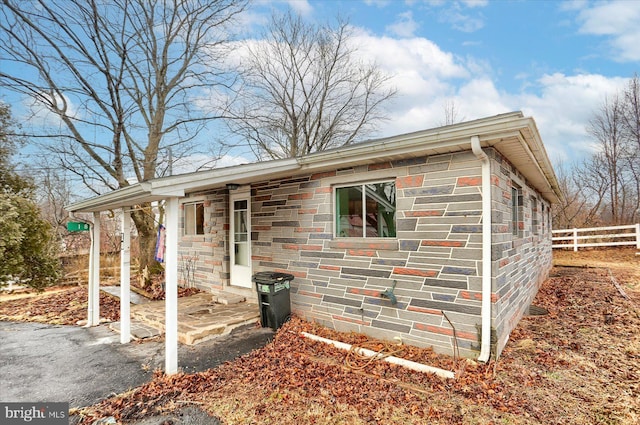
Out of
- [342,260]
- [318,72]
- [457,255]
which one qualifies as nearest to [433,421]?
[457,255]

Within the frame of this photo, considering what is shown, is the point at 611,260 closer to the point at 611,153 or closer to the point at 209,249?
the point at 611,153

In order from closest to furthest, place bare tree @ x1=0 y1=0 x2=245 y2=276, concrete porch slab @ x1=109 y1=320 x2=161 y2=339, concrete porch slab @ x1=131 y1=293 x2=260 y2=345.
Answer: concrete porch slab @ x1=131 y1=293 x2=260 y2=345, concrete porch slab @ x1=109 y1=320 x2=161 y2=339, bare tree @ x1=0 y1=0 x2=245 y2=276

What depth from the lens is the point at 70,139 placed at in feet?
33.5

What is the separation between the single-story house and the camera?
12.5ft

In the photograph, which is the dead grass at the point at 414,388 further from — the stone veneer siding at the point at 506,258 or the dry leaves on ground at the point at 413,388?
the stone veneer siding at the point at 506,258

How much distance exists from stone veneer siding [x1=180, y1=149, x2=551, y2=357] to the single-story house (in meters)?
0.02

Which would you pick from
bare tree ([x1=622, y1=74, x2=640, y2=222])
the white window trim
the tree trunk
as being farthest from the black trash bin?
bare tree ([x1=622, y1=74, x2=640, y2=222])

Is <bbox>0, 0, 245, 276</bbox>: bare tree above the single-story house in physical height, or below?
above

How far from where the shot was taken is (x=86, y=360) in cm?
437

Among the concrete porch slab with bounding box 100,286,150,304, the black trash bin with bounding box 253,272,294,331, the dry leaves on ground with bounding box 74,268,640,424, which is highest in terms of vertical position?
the black trash bin with bounding box 253,272,294,331

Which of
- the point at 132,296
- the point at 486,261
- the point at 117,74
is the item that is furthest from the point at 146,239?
the point at 486,261

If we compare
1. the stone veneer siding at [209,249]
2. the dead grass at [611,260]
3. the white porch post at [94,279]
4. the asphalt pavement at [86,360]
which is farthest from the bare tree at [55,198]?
the dead grass at [611,260]

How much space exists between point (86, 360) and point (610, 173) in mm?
25501

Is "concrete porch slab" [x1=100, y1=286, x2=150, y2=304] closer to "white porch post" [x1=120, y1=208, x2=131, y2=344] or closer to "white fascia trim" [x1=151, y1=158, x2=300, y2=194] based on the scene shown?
"white porch post" [x1=120, y1=208, x2=131, y2=344]
